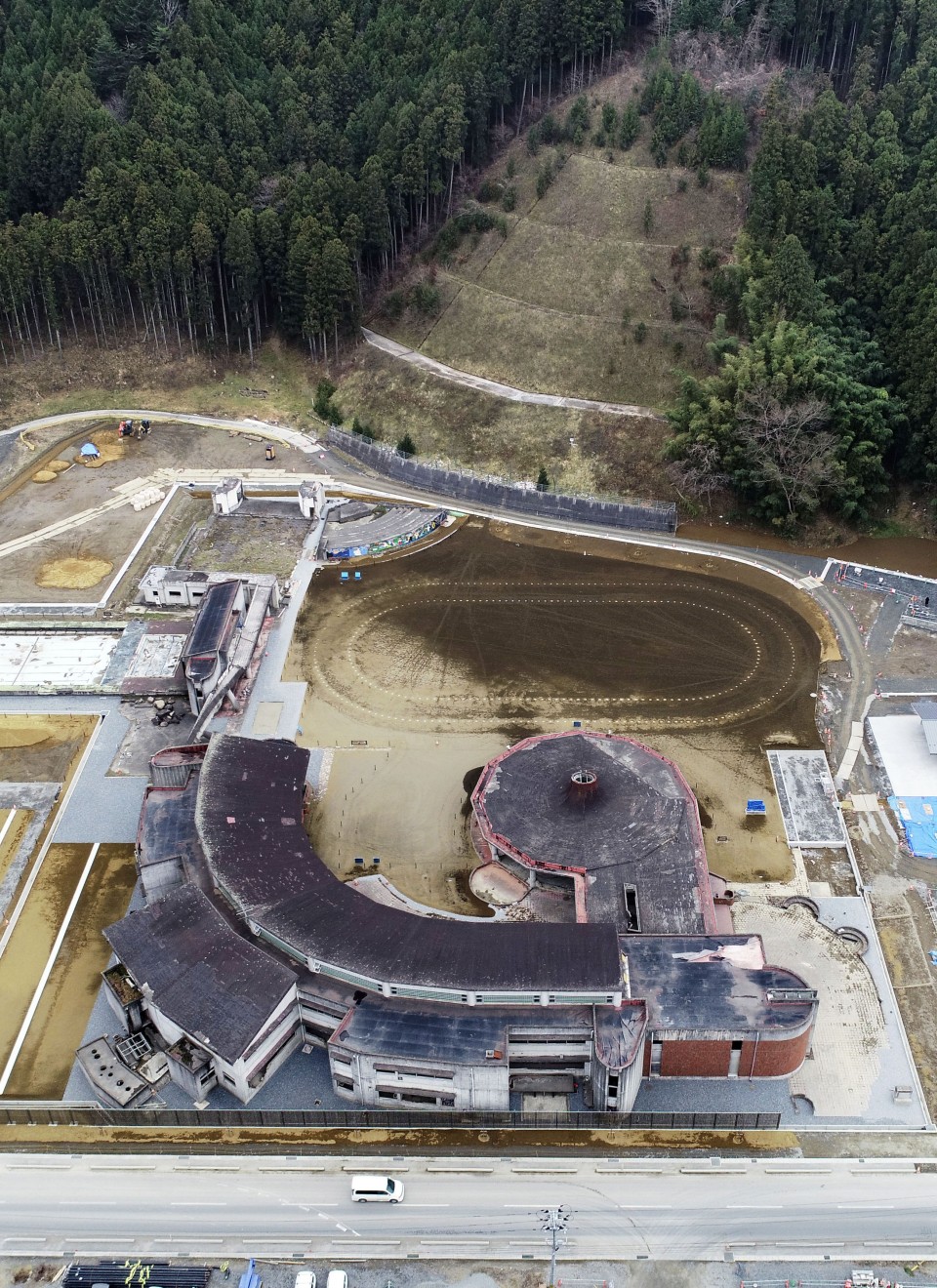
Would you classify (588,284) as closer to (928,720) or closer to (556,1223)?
(928,720)

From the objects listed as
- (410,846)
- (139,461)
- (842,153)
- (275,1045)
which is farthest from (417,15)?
(275,1045)

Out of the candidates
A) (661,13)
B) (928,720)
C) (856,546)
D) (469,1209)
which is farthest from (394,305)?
(469,1209)

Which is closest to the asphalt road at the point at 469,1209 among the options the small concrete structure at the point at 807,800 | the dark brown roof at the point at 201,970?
the dark brown roof at the point at 201,970

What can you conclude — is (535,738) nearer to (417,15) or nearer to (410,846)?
(410,846)

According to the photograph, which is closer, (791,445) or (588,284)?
(791,445)

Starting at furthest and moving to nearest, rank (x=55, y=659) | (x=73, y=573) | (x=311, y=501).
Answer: (x=311, y=501), (x=73, y=573), (x=55, y=659)

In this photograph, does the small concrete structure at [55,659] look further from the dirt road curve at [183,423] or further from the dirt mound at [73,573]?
the dirt road curve at [183,423]
